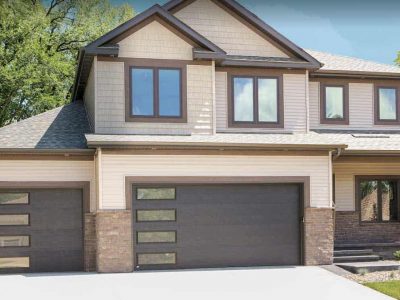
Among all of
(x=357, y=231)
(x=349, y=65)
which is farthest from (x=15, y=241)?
(x=349, y=65)

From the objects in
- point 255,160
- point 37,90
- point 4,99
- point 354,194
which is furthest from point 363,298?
point 4,99

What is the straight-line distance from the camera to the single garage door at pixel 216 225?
12734 mm

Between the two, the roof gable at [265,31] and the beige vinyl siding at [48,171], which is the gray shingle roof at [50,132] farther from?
the roof gable at [265,31]

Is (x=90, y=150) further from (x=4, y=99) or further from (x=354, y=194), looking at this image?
(x=4, y=99)

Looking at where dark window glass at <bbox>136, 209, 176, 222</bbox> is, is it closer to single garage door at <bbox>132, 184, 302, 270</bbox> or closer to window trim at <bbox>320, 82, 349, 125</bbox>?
single garage door at <bbox>132, 184, 302, 270</bbox>

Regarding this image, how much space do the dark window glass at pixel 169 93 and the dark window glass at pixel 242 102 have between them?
1.84 meters

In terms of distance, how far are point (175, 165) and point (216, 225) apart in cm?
191

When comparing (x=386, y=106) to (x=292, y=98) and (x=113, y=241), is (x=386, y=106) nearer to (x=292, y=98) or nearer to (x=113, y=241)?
(x=292, y=98)

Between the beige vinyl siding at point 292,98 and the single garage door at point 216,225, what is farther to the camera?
the beige vinyl siding at point 292,98

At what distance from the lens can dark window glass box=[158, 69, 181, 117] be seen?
44.3ft

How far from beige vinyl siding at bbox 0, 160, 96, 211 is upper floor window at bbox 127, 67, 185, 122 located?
69.7 inches

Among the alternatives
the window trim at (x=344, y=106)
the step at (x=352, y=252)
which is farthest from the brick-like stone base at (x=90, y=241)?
the window trim at (x=344, y=106)

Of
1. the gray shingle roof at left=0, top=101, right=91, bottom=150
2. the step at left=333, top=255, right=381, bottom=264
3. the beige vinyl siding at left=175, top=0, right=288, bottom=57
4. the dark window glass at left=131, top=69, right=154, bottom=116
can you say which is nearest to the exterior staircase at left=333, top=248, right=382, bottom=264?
the step at left=333, top=255, right=381, bottom=264

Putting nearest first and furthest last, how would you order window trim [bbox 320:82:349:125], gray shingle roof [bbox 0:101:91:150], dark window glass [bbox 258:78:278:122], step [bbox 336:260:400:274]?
1. step [bbox 336:260:400:274]
2. gray shingle roof [bbox 0:101:91:150]
3. dark window glass [bbox 258:78:278:122]
4. window trim [bbox 320:82:349:125]
